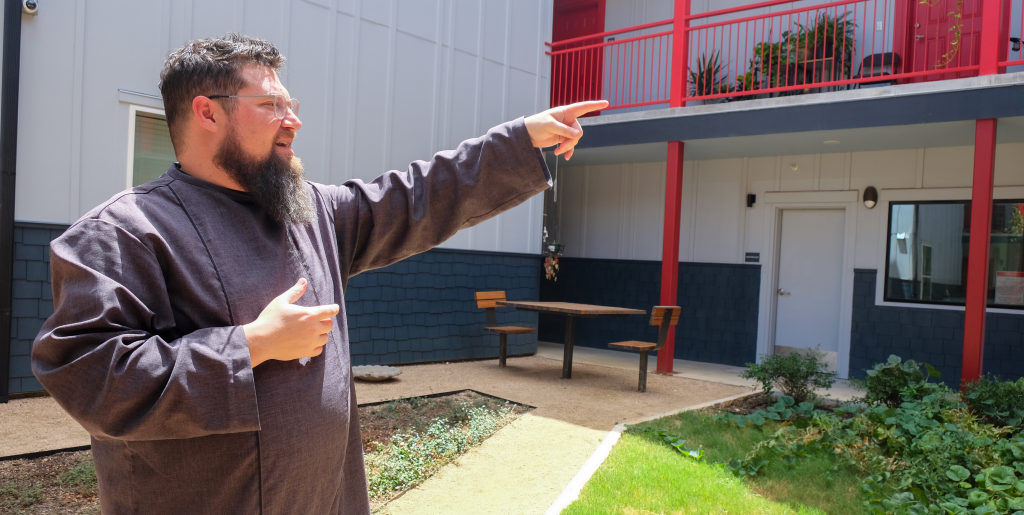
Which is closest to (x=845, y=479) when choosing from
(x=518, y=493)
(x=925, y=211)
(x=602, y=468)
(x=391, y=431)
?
(x=602, y=468)

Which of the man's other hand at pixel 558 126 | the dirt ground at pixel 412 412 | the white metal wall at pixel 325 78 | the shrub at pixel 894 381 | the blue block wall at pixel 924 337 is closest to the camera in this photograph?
the man's other hand at pixel 558 126

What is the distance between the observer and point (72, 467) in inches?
159

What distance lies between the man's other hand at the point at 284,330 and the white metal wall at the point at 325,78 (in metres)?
5.62

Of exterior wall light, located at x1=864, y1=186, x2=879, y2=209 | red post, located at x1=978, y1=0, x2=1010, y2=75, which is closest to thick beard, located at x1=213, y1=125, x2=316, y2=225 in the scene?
red post, located at x1=978, y1=0, x2=1010, y2=75

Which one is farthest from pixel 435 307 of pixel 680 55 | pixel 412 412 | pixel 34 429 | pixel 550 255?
pixel 34 429

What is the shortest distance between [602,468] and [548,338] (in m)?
7.61

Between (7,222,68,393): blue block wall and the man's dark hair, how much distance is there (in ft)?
16.8

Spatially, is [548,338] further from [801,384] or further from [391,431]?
[391,431]

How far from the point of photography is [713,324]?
10.3 metres

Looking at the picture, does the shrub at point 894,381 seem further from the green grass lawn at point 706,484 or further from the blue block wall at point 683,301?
the blue block wall at point 683,301

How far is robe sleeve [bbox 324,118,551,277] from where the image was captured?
5.26ft

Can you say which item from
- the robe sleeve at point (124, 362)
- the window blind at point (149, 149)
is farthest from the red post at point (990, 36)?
the robe sleeve at point (124, 362)

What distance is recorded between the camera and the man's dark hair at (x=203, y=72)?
136 cm

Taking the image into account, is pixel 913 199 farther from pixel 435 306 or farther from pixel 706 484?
pixel 706 484
